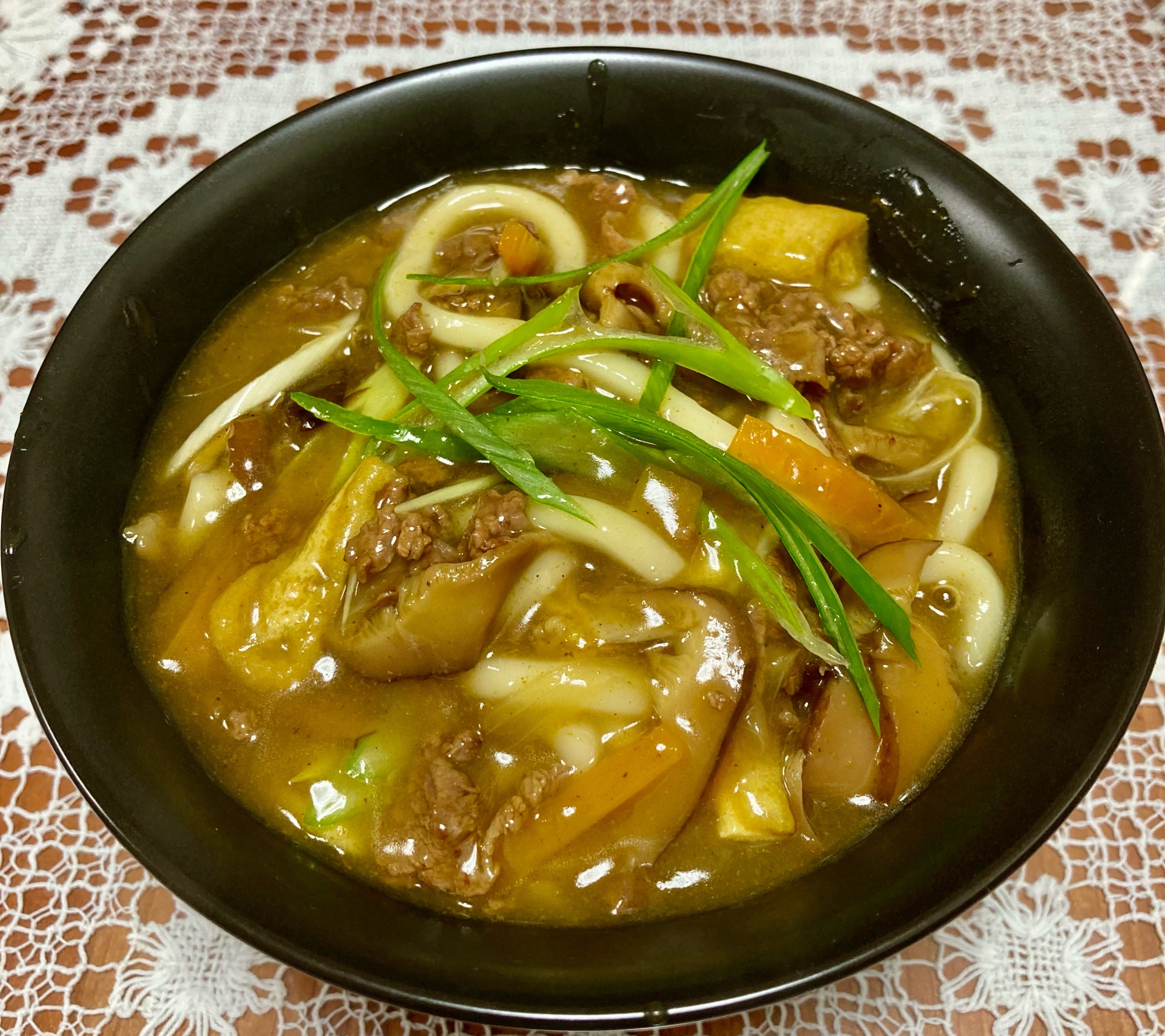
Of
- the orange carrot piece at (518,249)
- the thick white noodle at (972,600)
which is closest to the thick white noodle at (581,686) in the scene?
the thick white noodle at (972,600)

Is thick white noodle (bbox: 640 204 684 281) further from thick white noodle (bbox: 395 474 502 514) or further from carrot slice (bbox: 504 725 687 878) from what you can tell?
carrot slice (bbox: 504 725 687 878)

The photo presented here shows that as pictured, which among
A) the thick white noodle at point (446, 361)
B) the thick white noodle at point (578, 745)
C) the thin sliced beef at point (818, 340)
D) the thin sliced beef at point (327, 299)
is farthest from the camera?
the thin sliced beef at point (327, 299)

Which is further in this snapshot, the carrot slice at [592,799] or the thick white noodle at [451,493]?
the thick white noodle at [451,493]

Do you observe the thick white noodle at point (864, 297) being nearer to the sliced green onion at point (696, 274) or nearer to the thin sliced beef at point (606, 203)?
the sliced green onion at point (696, 274)

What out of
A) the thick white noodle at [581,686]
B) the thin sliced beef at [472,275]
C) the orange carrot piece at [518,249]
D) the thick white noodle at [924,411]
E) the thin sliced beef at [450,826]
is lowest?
the thin sliced beef at [450,826]

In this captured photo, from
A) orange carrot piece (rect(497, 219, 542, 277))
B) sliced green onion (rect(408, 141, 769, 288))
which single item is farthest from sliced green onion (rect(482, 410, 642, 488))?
orange carrot piece (rect(497, 219, 542, 277))

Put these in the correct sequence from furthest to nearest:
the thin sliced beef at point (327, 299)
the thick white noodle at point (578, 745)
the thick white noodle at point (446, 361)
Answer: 1. the thin sliced beef at point (327, 299)
2. the thick white noodle at point (446, 361)
3. the thick white noodle at point (578, 745)

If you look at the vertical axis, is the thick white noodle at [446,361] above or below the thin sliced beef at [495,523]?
above
